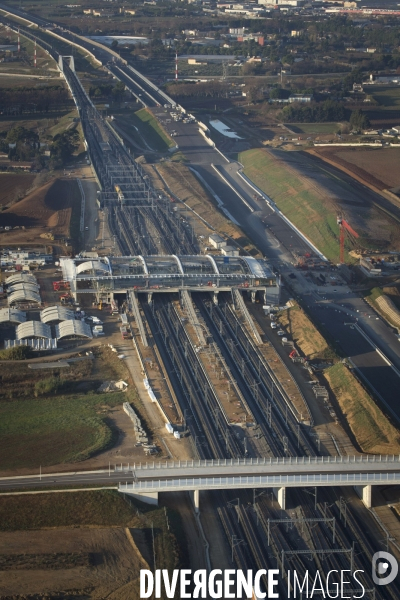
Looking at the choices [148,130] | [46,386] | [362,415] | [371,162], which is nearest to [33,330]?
[46,386]

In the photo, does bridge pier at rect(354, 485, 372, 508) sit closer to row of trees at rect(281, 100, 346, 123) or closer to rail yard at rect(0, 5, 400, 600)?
rail yard at rect(0, 5, 400, 600)

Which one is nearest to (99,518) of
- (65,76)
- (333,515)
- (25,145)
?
(333,515)

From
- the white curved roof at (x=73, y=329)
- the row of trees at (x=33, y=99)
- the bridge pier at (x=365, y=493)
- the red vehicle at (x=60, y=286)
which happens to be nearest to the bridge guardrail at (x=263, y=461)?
the bridge pier at (x=365, y=493)

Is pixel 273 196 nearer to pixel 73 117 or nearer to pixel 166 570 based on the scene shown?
pixel 73 117

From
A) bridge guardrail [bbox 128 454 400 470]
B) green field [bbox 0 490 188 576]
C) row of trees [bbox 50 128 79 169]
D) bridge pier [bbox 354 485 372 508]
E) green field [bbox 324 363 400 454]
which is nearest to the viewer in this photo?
green field [bbox 0 490 188 576]

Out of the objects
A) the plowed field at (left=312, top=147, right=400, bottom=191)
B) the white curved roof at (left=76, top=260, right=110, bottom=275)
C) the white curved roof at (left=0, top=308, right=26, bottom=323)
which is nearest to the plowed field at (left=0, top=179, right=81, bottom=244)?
the white curved roof at (left=76, top=260, right=110, bottom=275)

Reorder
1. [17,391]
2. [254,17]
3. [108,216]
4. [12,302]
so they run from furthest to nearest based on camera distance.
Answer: [254,17] → [108,216] → [12,302] → [17,391]
